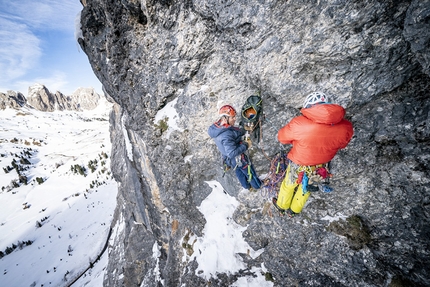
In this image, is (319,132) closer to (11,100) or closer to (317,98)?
(317,98)

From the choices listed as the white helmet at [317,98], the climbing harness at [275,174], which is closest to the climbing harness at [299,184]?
the climbing harness at [275,174]

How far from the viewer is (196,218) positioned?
28.4 feet

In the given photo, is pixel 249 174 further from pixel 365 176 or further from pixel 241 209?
pixel 365 176

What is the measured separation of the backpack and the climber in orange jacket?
1621 mm

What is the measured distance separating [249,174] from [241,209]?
2.38m

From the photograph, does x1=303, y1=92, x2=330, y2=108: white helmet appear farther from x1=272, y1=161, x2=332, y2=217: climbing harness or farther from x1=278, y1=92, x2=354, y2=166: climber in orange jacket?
x1=272, y1=161, x2=332, y2=217: climbing harness

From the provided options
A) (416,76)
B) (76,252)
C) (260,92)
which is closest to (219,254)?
(260,92)

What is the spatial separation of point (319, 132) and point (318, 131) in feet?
0.09

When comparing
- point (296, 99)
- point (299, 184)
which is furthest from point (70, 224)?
point (296, 99)

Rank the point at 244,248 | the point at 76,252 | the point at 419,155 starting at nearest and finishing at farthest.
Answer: the point at 419,155 → the point at 244,248 → the point at 76,252

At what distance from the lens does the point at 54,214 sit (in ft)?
108

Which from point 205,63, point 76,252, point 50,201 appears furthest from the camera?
point 50,201

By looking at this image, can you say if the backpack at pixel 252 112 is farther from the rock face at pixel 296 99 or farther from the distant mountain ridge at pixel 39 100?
the distant mountain ridge at pixel 39 100

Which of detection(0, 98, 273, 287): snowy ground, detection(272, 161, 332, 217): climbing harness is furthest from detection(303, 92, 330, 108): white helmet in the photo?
detection(0, 98, 273, 287): snowy ground
